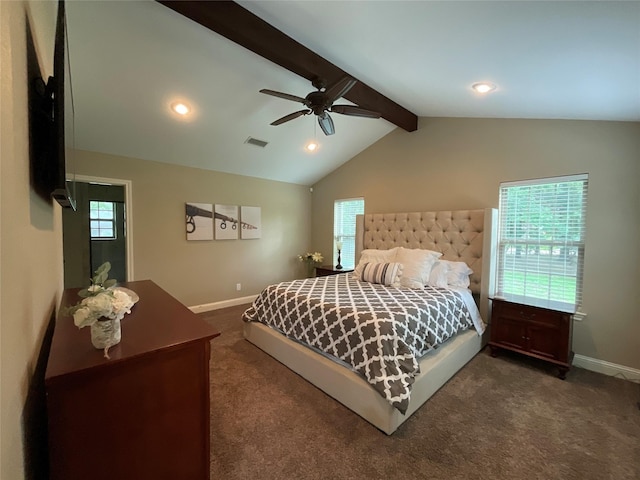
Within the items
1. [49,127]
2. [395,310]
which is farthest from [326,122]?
→ [49,127]

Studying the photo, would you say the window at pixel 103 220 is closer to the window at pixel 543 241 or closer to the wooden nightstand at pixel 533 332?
the wooden nightstand at pixel 533 332

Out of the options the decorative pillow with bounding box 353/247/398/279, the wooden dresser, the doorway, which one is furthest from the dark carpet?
the doorway

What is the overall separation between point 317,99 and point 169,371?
233 cm

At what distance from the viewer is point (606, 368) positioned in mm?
2672

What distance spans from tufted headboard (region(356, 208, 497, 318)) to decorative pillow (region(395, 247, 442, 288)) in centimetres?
28

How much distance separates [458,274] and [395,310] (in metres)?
1.51

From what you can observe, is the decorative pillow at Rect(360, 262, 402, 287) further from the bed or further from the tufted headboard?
the tufted headboard

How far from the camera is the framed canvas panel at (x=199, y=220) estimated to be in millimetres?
4270

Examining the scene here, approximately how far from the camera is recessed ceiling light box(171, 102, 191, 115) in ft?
10.0

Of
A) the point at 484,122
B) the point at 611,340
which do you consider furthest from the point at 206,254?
the point at 611,340

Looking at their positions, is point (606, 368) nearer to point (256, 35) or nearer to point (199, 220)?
point (256, 35)

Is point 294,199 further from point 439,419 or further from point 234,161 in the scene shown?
point 439,419

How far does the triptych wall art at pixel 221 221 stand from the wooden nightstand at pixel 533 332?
12.6 ft

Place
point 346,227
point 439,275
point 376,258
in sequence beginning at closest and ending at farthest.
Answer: point 439,275 → point 376,258 → point 346,227
